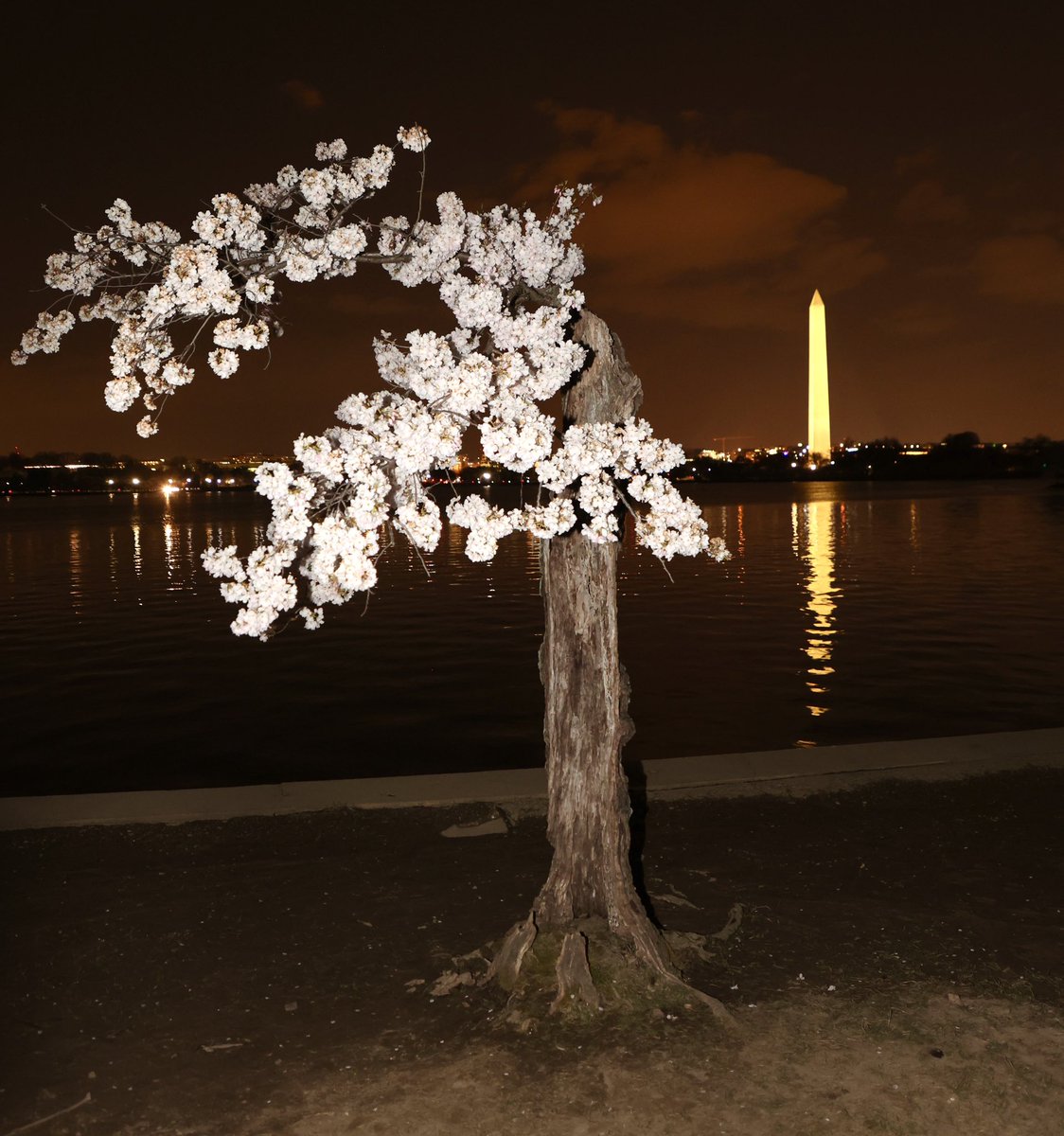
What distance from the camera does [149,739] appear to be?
48.3ft

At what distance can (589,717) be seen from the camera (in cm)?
617

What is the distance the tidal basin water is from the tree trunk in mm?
6849

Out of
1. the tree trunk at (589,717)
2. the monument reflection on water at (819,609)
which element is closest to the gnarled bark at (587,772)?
the tree trunk at (589,717)

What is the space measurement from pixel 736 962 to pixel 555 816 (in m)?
1.34

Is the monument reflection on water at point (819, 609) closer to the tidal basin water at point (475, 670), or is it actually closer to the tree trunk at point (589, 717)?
the tidal basin water at point (475, 670)

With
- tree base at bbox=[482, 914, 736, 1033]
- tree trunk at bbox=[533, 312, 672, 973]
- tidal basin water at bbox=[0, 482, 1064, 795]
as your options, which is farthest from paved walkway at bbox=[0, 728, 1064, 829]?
tidal basin water at bbox=[0, 482, 1064, 795]

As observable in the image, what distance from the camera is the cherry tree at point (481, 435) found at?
5.36 metres

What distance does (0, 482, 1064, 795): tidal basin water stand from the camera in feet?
46.1

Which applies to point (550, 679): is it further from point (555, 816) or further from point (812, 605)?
point (812, 605)

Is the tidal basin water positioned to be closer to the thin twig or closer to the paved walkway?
the paved walkway

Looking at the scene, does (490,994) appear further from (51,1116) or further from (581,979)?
(51,1116)

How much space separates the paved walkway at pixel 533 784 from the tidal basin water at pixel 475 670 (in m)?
3.58

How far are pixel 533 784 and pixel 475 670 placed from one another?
9.75 metres

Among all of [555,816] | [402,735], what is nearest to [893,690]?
[402,735]
